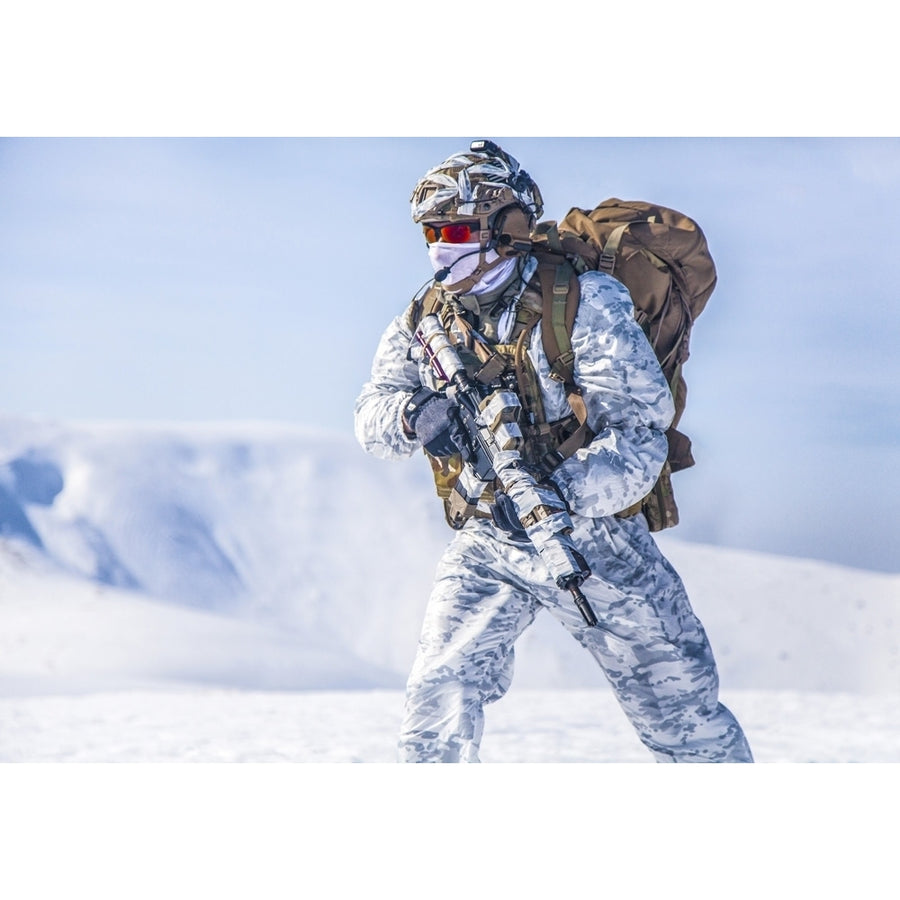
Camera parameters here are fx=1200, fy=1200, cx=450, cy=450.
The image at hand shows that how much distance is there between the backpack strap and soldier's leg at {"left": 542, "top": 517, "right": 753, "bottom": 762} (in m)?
0.28

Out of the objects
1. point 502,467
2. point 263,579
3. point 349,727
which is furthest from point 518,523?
point 263,579

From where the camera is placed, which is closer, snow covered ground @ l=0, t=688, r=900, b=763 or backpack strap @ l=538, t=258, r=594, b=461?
backpack strap @ l=538, t=258, r=594, b=461

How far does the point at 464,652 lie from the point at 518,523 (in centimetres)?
49

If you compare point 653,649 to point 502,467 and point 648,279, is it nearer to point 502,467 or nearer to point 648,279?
point 502,467

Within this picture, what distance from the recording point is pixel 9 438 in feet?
37.5

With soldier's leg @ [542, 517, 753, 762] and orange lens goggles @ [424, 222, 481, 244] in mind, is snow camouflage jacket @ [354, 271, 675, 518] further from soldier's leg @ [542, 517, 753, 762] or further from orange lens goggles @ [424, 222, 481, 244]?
orange lens goggles @ [424, 222, 481, 244]

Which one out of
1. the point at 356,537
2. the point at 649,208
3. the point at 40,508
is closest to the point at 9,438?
the point at 40,508

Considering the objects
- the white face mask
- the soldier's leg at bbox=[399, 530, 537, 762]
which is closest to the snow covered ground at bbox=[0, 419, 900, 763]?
the soldier's leg at bbox=[399, 530, 537, 762]

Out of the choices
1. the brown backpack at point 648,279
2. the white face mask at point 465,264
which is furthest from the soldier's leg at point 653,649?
the white face mask at point 465,264

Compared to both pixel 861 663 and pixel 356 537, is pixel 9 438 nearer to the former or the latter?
pixel 356 537

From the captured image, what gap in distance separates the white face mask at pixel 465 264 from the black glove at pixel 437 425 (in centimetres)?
35

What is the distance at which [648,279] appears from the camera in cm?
349

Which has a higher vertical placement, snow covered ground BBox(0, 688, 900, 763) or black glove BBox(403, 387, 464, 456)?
black glove BBox(403, 387, 464, 456)

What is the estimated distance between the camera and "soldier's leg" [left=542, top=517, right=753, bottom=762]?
11.3 feet
